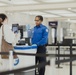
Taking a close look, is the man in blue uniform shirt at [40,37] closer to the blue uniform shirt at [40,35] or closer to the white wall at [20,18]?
the blue uniform shirt at [40,35]

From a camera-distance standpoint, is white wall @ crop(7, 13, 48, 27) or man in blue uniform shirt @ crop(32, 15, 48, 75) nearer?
man in blue uniform shirt @ crop(32, 15, 48, 75)

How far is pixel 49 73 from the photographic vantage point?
633 centimetres

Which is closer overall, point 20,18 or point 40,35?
point 40,35

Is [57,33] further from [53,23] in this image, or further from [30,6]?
[30,6]

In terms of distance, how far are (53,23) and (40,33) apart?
8024 mm

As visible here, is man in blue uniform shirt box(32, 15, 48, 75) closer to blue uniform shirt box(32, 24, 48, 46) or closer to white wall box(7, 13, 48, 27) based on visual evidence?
blue uniform shirt box(32, 24, 48, 46)

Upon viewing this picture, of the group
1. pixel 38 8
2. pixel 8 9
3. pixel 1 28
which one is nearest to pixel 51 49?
pixel 38 8

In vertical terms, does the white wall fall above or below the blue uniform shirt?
above

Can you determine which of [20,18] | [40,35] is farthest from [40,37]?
[20,18]

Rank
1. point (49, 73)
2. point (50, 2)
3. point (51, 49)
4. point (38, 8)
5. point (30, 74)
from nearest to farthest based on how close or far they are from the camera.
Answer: point (30, 74) → point (49, 73) → point (51, 49) → point (50, 2) → point (38, 8)

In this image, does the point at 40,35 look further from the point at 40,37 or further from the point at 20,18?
the point at 20,18

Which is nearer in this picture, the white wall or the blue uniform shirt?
the blue uniform shirt

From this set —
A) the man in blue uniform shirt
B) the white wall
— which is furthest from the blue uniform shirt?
the white wall

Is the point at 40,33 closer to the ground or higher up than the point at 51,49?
higher up
